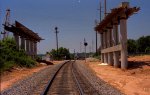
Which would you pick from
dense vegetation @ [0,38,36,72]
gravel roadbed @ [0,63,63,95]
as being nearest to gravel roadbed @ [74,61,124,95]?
gravel roadbed @ [0,63,63,95]

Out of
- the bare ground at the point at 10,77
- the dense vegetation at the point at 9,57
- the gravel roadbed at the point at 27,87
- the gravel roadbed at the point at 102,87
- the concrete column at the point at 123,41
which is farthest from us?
the concrete column at the point at 123,41

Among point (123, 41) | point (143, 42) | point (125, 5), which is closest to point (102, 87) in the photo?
point (123, 41)

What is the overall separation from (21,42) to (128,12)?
94.9 ft

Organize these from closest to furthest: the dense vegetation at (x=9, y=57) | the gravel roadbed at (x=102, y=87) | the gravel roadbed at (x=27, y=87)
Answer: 1. the gravel roadbed at (x=102, y=87)
2. the gravel roadbed at (x=27, y=87)
3. the dense vegetation at (x=9, y=57)

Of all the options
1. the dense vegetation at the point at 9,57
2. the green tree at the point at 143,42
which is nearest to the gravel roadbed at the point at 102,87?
the dense vegetation at the point at 9,57

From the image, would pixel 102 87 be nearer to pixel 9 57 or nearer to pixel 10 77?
pixel 10 77

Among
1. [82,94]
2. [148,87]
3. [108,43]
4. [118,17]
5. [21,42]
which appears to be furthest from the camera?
[21,42]

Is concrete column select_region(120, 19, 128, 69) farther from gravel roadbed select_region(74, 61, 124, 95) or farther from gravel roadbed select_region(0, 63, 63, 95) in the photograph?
gravel roadbed select_region(0, 63, 63, 95)

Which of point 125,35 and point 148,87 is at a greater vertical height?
point 125,35

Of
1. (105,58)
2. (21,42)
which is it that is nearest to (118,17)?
(105,58)

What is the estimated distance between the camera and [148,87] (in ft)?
82.2

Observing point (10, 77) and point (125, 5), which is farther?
point (125, 5)

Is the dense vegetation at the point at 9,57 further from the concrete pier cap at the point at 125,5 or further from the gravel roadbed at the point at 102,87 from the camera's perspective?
the concrete pier cap at the point at 125,5

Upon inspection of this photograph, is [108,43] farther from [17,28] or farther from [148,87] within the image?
[148,87]
